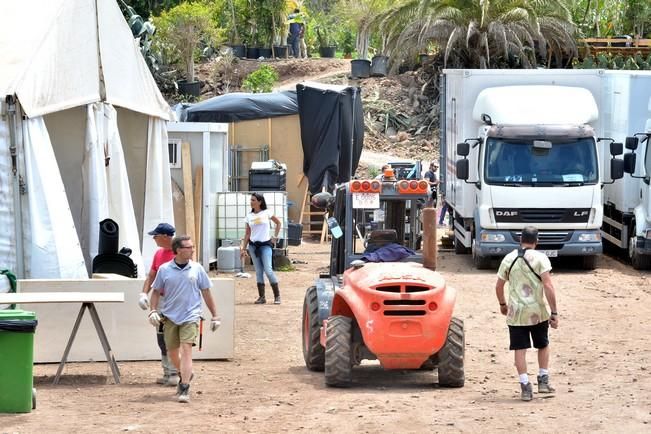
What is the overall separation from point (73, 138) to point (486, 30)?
2252 centimetres

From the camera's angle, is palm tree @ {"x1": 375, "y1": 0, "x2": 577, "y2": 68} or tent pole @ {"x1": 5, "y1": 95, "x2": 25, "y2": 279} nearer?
tent pole @ {"x1": 5, "y1": 95, "x2": 25, "y2": 279}

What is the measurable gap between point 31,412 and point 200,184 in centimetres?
1231

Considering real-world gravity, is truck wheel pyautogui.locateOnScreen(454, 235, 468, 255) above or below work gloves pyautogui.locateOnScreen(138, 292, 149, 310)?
below

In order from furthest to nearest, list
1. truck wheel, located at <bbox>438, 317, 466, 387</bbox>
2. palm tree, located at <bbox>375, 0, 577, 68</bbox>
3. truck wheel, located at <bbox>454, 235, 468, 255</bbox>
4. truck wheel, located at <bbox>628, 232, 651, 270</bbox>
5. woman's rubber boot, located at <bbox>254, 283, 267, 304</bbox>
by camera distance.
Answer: palm tree, located at <bbox>375, 0, 577, 68</bbox>
truck wheel, located at <bbox>454, 235, 468, 255</bbox>
truck wheel, located at <bbox>628, 232, 651, 270</bbox>
woman's rubber boot, located at <bbox>254, 283, 267, 304</bbox>
truck wheel, located at <bbox>438, 317, 466, 387</bbox>

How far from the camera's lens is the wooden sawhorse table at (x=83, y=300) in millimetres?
12180

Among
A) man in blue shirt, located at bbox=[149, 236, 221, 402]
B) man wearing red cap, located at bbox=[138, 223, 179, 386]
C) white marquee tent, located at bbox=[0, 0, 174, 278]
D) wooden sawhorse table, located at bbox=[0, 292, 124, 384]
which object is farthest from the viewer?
white marquee tent, located at bbox=[0, 0, 174, 278]

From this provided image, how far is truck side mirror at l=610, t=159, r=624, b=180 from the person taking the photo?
73.4 feet

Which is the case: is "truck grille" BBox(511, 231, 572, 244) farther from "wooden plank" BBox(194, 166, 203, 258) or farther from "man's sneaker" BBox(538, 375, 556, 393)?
"man's sneaker" BBox(538, 375, 556, 393)

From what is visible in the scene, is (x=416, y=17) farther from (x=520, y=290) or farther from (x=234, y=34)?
(x=520, y=290)

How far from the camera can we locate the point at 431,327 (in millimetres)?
11586

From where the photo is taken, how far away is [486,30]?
39.0m

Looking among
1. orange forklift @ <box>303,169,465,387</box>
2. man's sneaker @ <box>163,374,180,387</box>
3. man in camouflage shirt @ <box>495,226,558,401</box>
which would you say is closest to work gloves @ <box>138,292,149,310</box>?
man's sneaker @ <box>163,374,180,387</box>

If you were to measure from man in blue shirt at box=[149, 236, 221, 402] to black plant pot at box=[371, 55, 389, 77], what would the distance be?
106ft

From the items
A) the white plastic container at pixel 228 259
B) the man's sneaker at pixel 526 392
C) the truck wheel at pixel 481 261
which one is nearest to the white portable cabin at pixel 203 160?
the white plastic container at pixel 228 259
